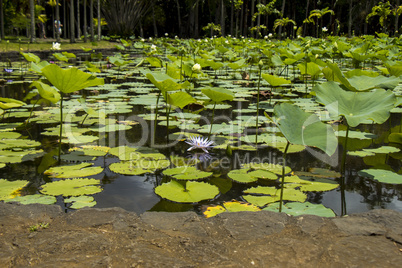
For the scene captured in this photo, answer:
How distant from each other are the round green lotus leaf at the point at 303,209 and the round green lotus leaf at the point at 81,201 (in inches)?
30.2

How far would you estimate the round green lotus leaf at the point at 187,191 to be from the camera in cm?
161

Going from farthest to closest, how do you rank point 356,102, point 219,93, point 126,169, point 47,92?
point 47,92, point 219,93, point 126,169, point 356,102

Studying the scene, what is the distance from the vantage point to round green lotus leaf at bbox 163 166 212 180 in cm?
184

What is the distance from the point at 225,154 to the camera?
2.29 meters

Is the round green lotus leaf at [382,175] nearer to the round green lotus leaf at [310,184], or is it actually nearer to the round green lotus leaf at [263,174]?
the round green lotus leaf at [310,184]

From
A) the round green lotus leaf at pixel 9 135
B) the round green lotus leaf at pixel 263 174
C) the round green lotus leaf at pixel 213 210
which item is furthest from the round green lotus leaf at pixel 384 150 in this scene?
the round green lotus leaf at pixel 9 135

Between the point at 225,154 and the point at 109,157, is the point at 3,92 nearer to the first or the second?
the point at 109,157

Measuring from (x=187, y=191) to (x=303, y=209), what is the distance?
52 centimetres

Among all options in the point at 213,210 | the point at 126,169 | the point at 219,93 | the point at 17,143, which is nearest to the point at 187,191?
the point at 213,210

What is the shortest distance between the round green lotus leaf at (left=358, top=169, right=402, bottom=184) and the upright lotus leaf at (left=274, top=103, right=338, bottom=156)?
21.8 inches

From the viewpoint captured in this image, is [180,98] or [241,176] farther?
[180,98]

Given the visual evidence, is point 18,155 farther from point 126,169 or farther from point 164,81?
point 164,81

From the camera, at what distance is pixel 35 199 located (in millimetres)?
1579

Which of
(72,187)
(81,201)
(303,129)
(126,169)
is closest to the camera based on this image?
(303,129)
